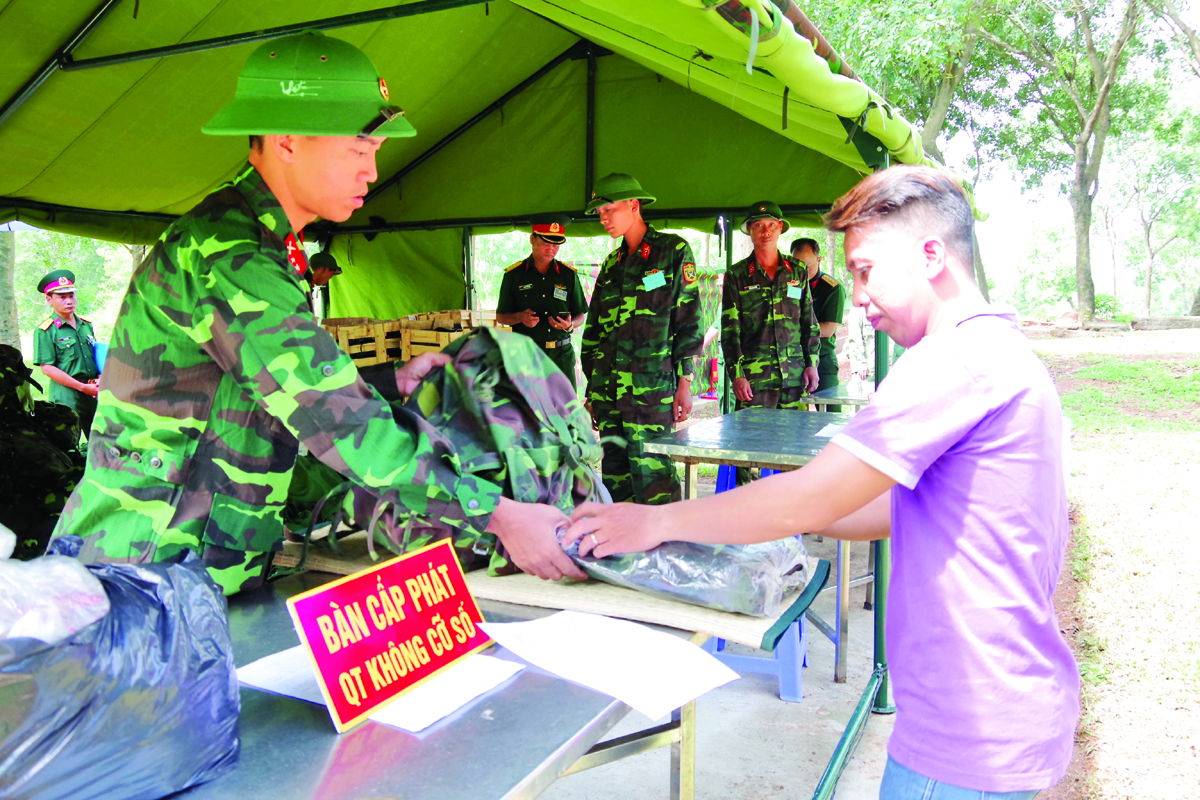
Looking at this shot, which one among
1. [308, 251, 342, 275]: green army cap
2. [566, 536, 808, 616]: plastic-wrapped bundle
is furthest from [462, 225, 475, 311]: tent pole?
[566, 536, 808, 616]: plastic-wrapped bundle

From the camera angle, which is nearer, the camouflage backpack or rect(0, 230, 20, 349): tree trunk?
the camouflage backpack

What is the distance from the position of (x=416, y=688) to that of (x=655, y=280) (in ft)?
13.4

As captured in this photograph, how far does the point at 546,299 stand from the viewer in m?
6.14

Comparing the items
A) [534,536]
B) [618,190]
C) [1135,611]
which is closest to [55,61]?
[618,190]

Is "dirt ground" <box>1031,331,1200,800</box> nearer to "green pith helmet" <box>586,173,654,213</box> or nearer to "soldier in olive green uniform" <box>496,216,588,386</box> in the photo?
"green pith helmet" <box>586,173,654,213</box>

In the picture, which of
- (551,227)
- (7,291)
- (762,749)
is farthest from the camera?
(7,291)

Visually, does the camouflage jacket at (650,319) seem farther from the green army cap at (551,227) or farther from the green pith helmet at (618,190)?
the green army cap at (551,227)

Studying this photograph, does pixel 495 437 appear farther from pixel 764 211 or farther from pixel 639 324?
pixel 764 211

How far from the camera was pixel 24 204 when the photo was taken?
5.10 metres

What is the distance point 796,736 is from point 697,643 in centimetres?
175

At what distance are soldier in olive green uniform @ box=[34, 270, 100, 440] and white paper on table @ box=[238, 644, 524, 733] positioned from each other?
18.9 ft

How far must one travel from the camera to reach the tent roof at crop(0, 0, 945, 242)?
2.90m

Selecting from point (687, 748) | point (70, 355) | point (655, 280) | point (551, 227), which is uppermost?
point (551, 227)

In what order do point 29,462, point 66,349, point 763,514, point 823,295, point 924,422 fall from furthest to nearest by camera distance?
point 823,295 < point 66,349 < point 29,462 < point 763,514 < point 924,422
